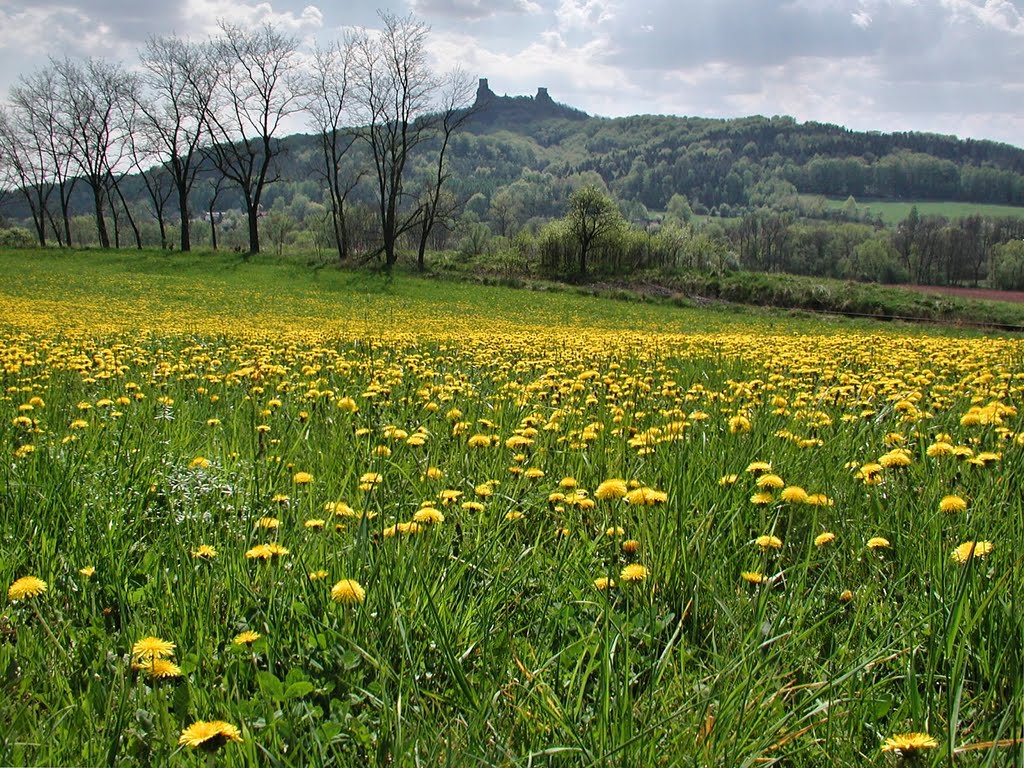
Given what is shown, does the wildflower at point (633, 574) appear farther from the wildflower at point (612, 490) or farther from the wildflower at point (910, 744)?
the wildflower at point (910, 744)

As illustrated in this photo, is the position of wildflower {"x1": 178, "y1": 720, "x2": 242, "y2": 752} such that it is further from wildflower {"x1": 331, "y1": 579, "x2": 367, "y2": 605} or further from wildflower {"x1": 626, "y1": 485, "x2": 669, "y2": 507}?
wildflower {"x1": 626, "y1": 485, "x2": 669, "y2": 507}

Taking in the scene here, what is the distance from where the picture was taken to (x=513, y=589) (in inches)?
79.1

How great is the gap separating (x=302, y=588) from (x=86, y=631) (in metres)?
0.55

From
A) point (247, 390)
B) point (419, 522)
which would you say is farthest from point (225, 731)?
point (247, 390)

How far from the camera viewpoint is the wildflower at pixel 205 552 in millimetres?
1942

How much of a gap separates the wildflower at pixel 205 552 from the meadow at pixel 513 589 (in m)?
0.02

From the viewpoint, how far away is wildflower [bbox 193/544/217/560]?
194 cm

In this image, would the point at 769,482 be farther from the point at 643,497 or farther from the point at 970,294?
the point at 970,294

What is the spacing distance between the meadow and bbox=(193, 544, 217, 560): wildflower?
0.05ft

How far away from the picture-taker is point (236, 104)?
1917 inches

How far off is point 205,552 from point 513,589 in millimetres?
940

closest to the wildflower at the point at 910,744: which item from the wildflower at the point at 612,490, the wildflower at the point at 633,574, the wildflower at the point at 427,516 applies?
the wildflower at the point at 633,574

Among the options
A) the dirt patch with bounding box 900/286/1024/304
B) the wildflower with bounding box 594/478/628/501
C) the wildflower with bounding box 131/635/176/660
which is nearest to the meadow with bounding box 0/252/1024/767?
the wildflower with bounding box 131/635/176/660

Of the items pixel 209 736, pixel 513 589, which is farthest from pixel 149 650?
pixel 513 589
